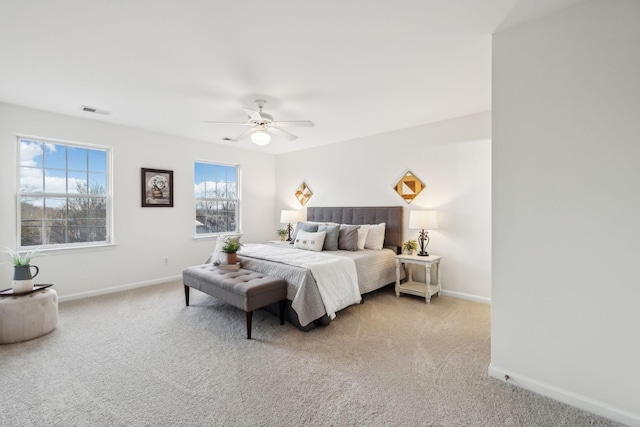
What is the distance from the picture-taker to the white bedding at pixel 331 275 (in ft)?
9.61

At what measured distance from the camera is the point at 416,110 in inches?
140

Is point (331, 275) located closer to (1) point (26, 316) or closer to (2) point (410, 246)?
(2) point (410, 246)

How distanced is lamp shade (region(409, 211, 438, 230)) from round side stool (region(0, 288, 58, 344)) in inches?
165

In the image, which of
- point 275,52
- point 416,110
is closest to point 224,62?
point 275,52

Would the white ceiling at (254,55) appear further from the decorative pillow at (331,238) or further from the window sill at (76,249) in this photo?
the window sill at (76,249)

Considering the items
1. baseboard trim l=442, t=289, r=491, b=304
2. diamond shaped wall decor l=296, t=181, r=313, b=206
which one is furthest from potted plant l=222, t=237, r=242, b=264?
baseboard trim l=442, t=289, r=491, b=304

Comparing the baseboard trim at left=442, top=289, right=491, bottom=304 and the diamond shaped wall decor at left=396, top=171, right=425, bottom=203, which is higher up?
the diamond shaped wall decor at left=396, top=171, right=425, bottom=203

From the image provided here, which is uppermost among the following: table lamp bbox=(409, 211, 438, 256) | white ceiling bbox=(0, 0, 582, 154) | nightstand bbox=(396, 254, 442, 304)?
white ceiling bbox=(0, 0, 582, 154)

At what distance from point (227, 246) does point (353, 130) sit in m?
2.62

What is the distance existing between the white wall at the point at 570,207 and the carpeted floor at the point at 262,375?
10.6 inches

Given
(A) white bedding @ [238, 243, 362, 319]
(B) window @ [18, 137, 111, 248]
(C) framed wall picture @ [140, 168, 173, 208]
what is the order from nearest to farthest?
(A) white bedding @ [238, 243, 362, 319]
(B) window @ [18, 137, 111, 248]
(C) framed wall picture @ [140, 168, 173, 208]

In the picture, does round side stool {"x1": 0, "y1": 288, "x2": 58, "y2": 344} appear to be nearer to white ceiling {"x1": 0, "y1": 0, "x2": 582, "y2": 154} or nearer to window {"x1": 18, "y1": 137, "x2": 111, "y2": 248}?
window {"x1": 18, "y1": 137, "x2": 111, "y2": 248}

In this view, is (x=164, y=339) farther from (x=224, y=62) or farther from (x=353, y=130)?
(x=353, y=130)

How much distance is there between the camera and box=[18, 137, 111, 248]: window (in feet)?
11.8
